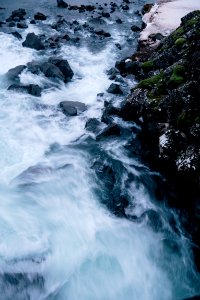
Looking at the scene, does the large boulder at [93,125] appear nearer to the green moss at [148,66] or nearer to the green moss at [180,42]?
the green moss at [148,66]

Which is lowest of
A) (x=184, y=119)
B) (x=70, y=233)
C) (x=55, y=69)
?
(x=70, y=233)

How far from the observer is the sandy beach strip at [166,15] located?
2803cm

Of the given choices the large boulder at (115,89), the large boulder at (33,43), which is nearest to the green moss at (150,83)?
the large boulder at (115,89)

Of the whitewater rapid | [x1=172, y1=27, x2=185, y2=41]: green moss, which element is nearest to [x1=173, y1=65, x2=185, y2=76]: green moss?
the whitewater rapid

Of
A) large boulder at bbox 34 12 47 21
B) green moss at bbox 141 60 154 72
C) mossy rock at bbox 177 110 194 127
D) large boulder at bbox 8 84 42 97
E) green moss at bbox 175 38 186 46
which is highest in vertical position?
green moss at bbox 175 38 186 46

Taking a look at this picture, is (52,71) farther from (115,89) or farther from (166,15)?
(166,15)

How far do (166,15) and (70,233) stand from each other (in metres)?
26.9

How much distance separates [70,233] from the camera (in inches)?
384

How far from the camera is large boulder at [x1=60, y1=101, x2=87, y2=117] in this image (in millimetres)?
15812

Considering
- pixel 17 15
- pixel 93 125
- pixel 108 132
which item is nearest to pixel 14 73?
pixel 93 125

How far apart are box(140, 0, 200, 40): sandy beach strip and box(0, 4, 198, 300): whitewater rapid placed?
1651 centimetres

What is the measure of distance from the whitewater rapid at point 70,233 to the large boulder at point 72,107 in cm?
102

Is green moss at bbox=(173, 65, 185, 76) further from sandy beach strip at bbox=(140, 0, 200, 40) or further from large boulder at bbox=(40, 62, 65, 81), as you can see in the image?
sandy beach strip at bbox=(140, 0, 200, 40)

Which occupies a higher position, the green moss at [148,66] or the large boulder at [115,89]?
the green moss at [148,66]
